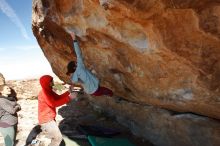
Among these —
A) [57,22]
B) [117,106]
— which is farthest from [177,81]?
[117,106]

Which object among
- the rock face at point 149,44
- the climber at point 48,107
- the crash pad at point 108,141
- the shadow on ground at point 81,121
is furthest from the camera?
the shadow on ground at point 81,121

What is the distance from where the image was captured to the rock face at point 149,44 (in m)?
4.68

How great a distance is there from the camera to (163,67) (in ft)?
18.8

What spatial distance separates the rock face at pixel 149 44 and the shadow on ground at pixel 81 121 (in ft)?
5.50

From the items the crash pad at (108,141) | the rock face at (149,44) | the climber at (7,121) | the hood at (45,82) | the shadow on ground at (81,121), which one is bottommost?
the shadow on ground at (81,121)

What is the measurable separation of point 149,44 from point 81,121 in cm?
570

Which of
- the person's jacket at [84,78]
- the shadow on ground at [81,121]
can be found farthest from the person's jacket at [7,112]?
the person's jacket at [84,78]

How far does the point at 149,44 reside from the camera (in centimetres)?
539

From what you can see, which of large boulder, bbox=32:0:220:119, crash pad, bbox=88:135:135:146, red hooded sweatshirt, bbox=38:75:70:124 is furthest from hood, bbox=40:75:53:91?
crash pad, bbox=88:135:135:146

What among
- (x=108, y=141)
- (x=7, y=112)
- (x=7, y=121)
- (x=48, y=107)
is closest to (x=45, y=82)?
(x=48, y=107)

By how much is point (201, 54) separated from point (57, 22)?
3.45 metres

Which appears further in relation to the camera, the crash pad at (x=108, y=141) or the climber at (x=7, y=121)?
the crash pad at (x=108, y=141)

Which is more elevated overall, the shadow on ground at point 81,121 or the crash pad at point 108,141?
the crash pad at point 108,141

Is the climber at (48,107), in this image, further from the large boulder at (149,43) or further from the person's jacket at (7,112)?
the large boulder at (149,43)
